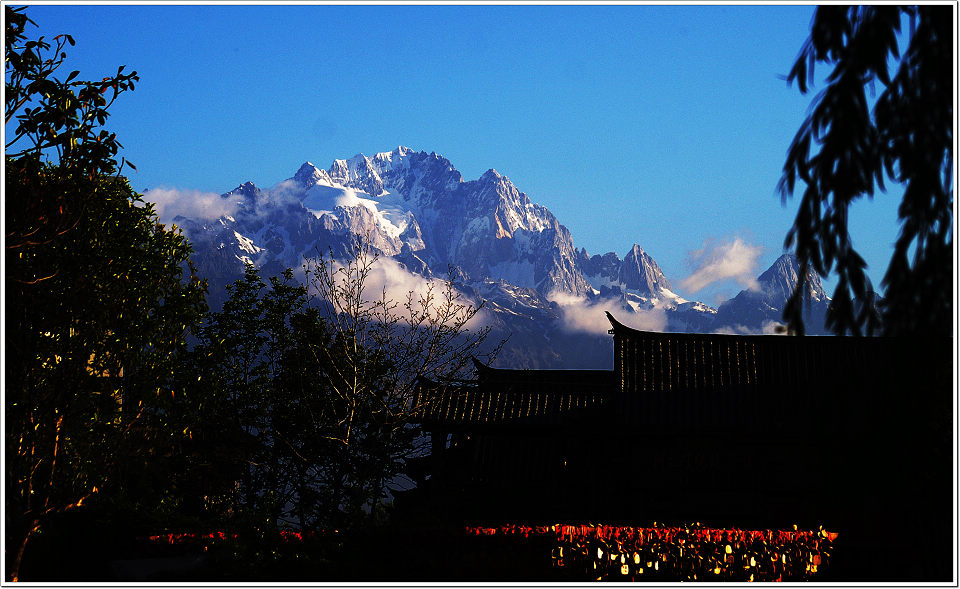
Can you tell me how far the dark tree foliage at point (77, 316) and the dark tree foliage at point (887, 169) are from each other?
776 cm

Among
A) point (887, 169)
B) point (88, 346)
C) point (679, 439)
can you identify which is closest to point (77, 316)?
point (88, 346)

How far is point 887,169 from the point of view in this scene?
4.58 meters

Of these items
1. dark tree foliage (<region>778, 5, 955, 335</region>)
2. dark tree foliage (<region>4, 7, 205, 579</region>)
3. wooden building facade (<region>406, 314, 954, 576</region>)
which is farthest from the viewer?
wooden building facade (<region>406, 314, 954, 576</region>)

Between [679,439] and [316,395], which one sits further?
[316,395]

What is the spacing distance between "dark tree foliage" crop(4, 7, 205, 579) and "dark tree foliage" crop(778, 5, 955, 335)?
25.5ft

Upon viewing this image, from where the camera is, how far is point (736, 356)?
2166cm

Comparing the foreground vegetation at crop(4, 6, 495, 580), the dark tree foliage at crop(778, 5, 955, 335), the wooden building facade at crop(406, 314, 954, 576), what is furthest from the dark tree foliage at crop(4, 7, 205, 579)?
the wooden building facade at crop(406, 314, 954, 576)

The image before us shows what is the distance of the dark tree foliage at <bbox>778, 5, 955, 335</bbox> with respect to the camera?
4.54 meters

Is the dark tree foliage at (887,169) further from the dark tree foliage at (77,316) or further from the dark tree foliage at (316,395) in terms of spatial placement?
the dark tree foliage at (316,395)

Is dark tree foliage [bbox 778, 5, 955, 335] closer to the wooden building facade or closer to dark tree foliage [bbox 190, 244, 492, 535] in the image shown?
dark tree foliage [bbox 190, 244, 492, 535]

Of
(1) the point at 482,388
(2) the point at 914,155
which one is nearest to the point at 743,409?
(1) the point at 482,388

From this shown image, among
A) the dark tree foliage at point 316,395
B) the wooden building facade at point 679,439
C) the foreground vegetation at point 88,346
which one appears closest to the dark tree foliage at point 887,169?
the foreground vegetation at point 88,346

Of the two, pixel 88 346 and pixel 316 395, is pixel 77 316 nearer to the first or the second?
pixel 88 346

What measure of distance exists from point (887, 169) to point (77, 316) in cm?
981
